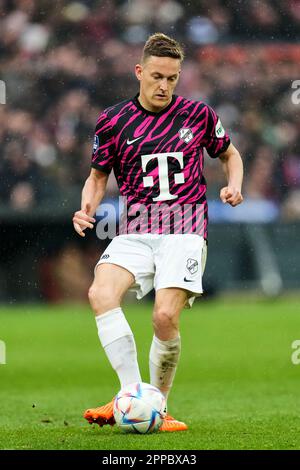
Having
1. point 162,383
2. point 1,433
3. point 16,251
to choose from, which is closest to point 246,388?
point 162,383

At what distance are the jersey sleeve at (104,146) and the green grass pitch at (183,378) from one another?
4.85ft

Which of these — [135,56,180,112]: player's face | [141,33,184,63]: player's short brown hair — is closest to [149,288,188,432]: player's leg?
[135,56,180,112]: player's face

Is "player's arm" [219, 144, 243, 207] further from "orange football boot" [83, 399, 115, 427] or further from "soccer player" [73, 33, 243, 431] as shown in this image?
"orange football boot" [83, 399, 115, 427]

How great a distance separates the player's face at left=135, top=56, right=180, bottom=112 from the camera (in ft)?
18.9

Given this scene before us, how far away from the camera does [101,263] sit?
18.9 feet

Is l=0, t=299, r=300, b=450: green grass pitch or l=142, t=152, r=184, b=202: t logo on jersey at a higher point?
l=142, t=152, r=184, b=202: t logo on jersey

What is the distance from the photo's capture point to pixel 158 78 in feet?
19.0

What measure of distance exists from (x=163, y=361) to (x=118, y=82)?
469 inches

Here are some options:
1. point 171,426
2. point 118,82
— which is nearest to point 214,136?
point 171,426

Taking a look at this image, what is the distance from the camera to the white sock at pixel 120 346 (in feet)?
18.1

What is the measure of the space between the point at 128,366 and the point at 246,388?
3006 millimetres

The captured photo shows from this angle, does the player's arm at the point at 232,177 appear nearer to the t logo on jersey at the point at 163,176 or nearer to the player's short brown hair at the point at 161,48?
the t logo on jersey at the point at 163,176

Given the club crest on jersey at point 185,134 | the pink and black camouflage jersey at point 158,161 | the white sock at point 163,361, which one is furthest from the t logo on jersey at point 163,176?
the white sock at point 163,361
